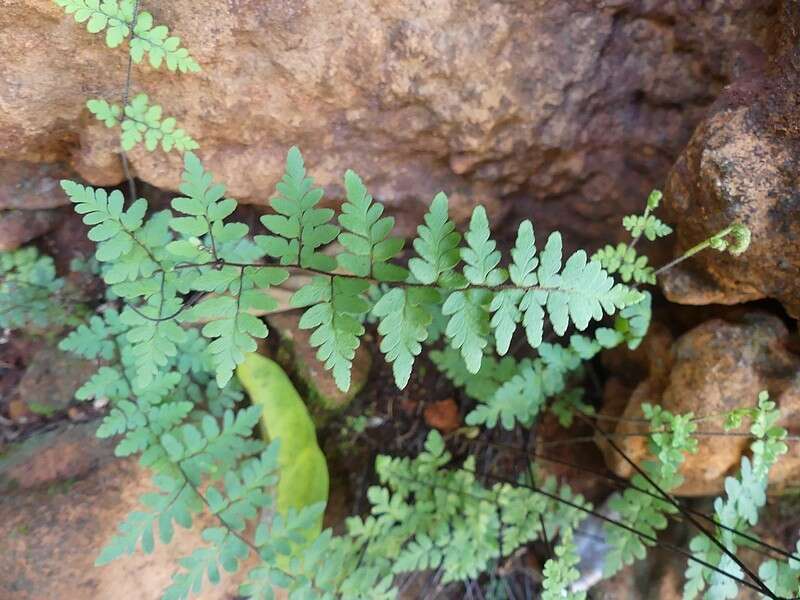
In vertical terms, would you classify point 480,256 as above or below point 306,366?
above

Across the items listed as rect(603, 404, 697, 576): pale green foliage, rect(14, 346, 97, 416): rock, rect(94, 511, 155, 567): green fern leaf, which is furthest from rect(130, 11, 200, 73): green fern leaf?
rect(603, 404, 697, 576): pale green foliage

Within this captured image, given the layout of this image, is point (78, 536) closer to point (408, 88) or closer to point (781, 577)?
point (408, 88)

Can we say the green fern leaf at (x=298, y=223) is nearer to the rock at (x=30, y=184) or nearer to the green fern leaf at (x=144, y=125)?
the green fern leaf at (x=144, y=125)

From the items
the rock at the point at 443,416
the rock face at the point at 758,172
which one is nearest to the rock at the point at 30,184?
the rock at the point at 443,416

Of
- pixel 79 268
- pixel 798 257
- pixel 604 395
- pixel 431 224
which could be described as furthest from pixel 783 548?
pixel 79 268

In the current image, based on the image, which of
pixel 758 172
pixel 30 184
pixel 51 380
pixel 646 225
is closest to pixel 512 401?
pixel 646 225

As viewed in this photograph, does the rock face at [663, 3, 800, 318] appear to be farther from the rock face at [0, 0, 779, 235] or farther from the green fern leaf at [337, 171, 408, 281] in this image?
the green fern leaf at [337, 171, 408, 281]
